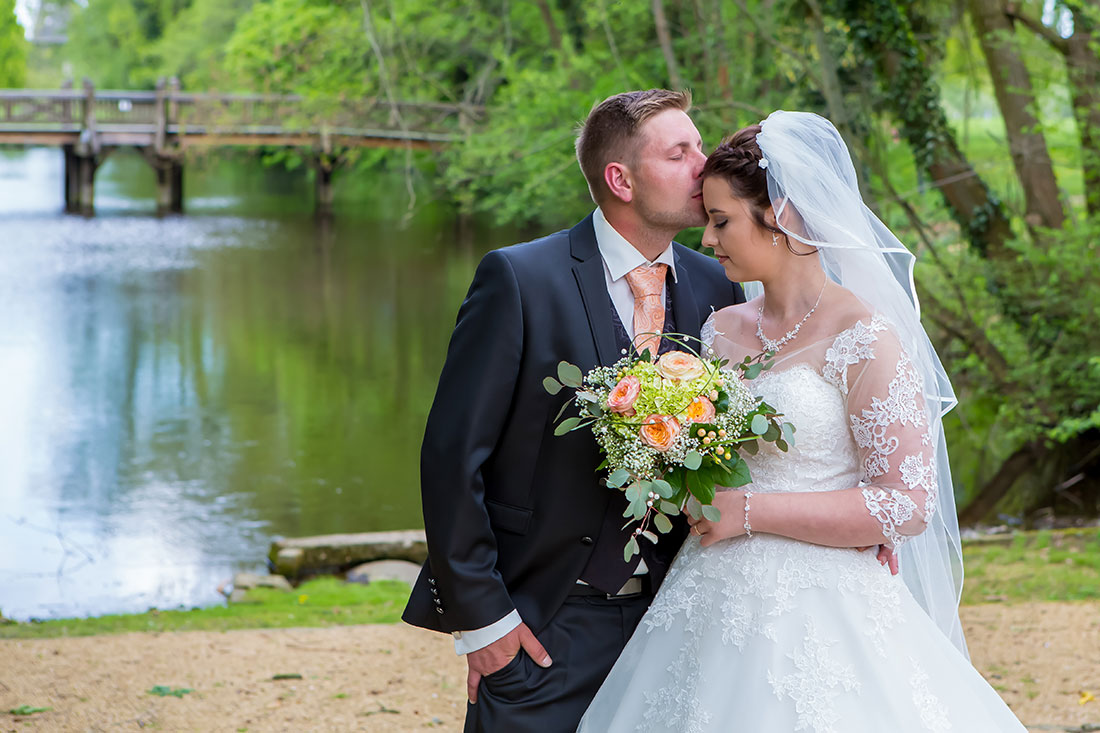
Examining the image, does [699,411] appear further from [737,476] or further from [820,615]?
[820,615]

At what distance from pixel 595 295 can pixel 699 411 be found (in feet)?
1.65

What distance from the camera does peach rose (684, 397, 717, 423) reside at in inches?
93.1

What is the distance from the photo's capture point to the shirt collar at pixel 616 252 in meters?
2.77

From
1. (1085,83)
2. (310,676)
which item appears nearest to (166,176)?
(1085,83)

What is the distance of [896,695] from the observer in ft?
8.05

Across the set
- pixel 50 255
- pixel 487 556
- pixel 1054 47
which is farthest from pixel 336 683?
pixel 50 255

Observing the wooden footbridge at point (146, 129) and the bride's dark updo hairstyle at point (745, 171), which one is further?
the wooden footbridge at point (146, 129)

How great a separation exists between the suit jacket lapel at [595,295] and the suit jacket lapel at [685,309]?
21 cm

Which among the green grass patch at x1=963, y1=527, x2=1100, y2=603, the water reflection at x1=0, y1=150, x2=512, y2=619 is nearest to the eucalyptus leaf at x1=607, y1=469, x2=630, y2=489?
the green grass patch at x1=963, y1=527, x2=1100, y2=603

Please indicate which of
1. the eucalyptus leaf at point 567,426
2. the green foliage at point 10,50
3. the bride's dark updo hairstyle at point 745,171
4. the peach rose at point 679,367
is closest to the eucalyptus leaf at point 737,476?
the peach rose at point 679,367

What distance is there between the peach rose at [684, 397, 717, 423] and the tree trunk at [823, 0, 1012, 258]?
1082 cm

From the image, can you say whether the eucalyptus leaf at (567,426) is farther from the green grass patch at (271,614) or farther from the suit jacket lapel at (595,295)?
the green grass patch at (271,614)

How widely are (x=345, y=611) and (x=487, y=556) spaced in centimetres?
480

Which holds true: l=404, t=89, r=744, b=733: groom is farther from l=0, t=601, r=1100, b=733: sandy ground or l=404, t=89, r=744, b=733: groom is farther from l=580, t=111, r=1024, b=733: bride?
l=0, t=601, r=1100, b=733: sandy ground
